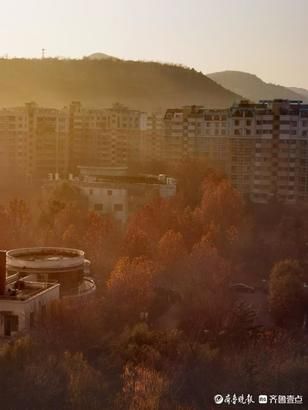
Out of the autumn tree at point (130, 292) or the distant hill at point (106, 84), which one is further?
the distant hill at point (106, 84)

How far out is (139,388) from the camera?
13.2 ft

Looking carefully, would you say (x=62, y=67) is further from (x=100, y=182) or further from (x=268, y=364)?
(x=268, y=364)

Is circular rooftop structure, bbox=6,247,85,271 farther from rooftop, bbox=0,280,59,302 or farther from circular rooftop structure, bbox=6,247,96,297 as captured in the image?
rooftop, bbox=0,280,59,302

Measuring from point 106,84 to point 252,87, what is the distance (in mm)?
13046

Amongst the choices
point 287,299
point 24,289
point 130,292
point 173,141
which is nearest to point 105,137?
point 173,141

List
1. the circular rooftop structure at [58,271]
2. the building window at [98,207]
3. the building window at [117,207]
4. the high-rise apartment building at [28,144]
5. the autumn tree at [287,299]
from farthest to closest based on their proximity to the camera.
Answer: the high-rise apartment building at [28,144] → the building window at [98,207] → the building window at [117,207] → the autumn tree at [287,299] → the circular rooftop structure at [58,271]

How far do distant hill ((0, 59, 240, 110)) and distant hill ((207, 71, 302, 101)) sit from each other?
6.05m

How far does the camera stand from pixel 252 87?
42562 mm

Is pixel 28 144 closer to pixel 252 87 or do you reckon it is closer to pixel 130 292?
pixel 130 292

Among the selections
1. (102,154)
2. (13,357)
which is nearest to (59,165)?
(102,154)

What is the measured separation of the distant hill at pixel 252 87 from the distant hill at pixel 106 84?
6.05 m

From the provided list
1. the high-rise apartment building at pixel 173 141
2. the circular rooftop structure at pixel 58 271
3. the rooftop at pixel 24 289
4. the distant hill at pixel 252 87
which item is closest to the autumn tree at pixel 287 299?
the circular rooftop structure at pixel 58 271

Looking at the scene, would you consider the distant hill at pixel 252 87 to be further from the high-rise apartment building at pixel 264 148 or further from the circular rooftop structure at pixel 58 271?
the circular rooftop structure at pixel 58 271

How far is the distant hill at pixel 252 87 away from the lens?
39412mm
